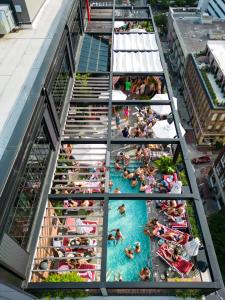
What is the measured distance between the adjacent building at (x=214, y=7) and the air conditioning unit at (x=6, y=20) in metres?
86.9

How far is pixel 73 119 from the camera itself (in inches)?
953

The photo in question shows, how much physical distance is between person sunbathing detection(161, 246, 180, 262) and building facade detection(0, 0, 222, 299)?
356 millimetres

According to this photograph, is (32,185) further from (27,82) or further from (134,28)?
(134,28)

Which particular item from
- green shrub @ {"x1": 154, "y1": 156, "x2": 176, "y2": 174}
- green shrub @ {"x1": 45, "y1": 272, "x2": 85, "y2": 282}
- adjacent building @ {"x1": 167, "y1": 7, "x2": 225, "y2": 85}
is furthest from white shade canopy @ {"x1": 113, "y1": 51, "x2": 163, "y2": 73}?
adjacent building @ {"x1": 167, "y1": 7, "x2": 225, "y2": 85}

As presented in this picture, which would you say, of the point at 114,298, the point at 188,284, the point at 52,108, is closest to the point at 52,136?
the point at 52,108

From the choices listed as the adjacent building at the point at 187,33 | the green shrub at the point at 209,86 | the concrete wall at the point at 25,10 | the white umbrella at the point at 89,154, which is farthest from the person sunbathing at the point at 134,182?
the adjacent building at the point at 187,33

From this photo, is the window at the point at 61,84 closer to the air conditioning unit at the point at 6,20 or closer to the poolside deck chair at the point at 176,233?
the air conditioning unit at the point at 6,20

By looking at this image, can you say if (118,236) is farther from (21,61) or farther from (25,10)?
(25,10)

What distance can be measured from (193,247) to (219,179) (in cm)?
3797

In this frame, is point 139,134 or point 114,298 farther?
point 139,134

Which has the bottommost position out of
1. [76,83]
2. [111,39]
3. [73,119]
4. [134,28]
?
[73,119]

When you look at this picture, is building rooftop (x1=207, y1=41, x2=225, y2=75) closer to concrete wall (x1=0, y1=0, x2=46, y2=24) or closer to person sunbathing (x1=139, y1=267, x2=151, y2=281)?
concrete wall (x1=0, y1=0, x2=46, y2=24)

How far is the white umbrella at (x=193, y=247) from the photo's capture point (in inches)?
632

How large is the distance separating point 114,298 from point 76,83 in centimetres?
1971
